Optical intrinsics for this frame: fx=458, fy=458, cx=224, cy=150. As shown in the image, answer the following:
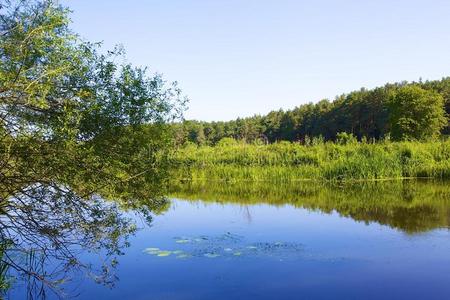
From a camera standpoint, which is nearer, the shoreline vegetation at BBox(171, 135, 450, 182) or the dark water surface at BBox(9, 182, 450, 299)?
the dark water surface at BBox(9, 182, 450, 299)

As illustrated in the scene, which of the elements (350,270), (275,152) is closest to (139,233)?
(350,270)

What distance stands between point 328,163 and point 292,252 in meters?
12.7

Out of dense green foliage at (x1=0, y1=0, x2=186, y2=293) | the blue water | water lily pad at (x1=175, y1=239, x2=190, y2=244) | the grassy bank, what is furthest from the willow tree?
the grassy bank

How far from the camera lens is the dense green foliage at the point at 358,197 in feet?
37.6

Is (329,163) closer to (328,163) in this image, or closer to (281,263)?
(328,163)

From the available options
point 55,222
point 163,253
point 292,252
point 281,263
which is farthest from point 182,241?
point 55,222

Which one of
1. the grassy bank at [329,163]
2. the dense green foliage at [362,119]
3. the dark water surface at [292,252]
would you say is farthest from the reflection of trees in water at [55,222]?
the grassy bank at [329,163]

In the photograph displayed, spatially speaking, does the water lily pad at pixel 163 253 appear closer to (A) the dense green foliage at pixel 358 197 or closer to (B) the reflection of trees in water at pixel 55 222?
(B) the reflection of trees in water at pixel 55 222

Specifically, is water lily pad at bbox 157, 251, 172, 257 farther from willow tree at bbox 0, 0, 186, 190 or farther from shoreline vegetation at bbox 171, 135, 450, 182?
shoreline vegetation at bbox 171, 135, 450, 182

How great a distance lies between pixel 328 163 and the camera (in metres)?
20.5

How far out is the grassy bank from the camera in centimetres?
1977

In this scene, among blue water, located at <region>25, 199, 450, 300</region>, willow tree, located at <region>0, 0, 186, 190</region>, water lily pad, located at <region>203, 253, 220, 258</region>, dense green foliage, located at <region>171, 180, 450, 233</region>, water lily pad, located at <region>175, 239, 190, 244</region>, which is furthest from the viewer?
dense green foliage, located at <region>171, 180, 450, 233</region>

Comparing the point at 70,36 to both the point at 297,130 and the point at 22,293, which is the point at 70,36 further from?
the point at 297,130

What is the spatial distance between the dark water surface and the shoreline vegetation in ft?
16.6
